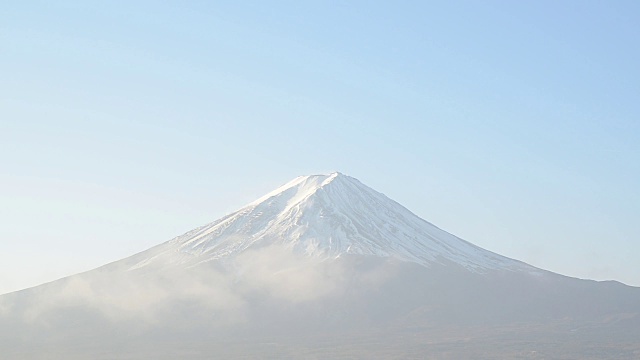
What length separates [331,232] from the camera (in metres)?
128

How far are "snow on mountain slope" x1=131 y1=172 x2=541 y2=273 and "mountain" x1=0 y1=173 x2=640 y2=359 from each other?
0.30 meters

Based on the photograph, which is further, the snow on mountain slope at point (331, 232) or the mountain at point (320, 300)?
the snow on mountain slope at point (331, 232)

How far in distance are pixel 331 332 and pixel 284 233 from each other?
30.9 metres

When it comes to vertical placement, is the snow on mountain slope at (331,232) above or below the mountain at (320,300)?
above

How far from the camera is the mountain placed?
8994 cm

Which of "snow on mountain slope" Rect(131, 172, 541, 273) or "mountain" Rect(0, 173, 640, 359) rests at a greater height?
"snow on mountain slope" Rect(131, 172, 541, 273)

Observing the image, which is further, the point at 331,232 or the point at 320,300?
the point at 331,232

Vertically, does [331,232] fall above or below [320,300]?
above

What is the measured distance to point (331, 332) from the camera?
3900 inches

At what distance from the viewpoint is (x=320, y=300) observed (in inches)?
4252

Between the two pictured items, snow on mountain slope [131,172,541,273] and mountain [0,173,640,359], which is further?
snow on mountain slope [131,172,541,273]

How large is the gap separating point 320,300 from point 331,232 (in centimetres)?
2105

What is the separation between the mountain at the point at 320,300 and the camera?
295 feet

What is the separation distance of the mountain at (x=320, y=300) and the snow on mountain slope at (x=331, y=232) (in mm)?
302
